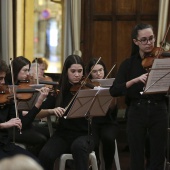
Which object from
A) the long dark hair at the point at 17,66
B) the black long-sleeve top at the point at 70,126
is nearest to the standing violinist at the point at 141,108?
the black long-sleeve top at the point at 70,126

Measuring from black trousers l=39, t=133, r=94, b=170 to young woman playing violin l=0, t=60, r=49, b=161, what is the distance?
10.1 inches

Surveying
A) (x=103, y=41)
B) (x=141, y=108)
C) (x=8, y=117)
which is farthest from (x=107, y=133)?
(x=103, y=41)

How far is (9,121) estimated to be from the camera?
3098 mm

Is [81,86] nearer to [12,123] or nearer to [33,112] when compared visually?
[33,112]

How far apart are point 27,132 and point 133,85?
1.24 m

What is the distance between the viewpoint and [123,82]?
10.8 ft

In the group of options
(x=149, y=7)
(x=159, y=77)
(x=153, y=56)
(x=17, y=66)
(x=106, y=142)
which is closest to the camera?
(x=159, y=77)

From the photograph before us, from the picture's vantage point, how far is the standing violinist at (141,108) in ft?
10.5

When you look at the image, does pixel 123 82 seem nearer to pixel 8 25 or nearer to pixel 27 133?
pixel 27 133

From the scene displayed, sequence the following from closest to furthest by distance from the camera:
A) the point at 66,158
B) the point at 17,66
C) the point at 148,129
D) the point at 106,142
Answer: the point at 148,129 < the point at 66,158 < the point at 106,142 < the point at 17,66

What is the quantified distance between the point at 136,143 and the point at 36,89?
88 centimetres

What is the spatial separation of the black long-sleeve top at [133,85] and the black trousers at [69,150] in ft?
1.49

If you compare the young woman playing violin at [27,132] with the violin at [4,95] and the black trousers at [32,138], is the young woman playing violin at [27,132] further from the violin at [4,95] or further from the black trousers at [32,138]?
the violin at [4,95]

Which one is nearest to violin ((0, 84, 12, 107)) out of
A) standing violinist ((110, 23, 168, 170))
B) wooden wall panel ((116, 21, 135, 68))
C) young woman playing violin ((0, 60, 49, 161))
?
young woman playing violin ((0, 60, 49, 161))
